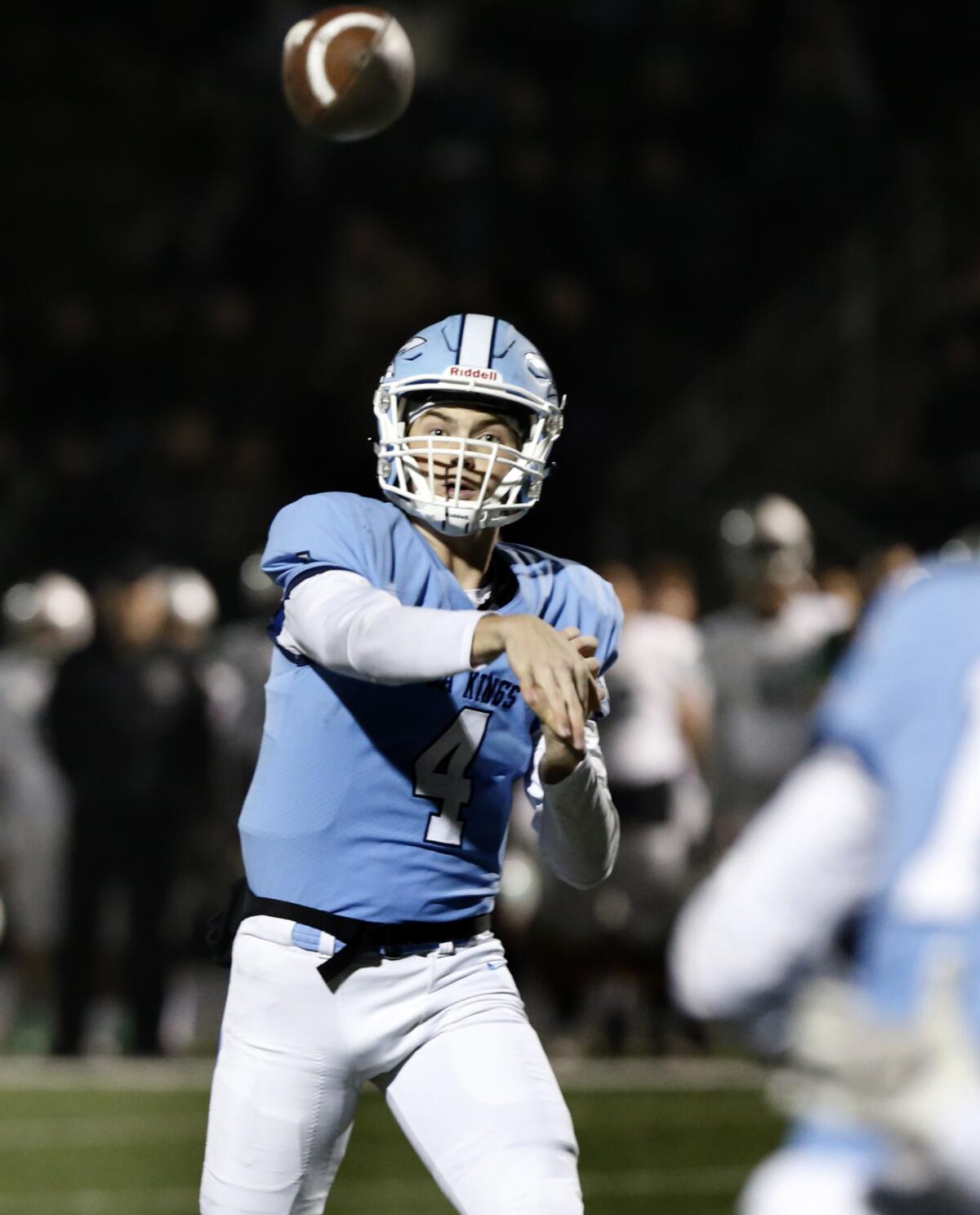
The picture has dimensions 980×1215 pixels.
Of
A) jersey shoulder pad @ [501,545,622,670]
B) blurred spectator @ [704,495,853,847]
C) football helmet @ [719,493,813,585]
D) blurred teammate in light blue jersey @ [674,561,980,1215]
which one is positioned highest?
football helmet @ [719,493,813,585]

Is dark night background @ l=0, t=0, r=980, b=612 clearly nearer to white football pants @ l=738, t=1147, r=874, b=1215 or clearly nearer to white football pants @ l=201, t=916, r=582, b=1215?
white football pants @ l=201, t=916, r=582, b=1215

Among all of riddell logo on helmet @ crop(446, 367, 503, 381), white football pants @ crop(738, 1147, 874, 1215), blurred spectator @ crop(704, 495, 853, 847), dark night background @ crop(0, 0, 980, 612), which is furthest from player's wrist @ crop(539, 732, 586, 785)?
dark night background @ crop(0, 0, 980, 612)

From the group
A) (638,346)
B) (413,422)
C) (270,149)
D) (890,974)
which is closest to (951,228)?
(638,346)

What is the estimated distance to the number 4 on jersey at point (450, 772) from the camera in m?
2.81

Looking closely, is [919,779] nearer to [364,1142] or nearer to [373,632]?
[373,632]

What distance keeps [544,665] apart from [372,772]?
0.51 metres

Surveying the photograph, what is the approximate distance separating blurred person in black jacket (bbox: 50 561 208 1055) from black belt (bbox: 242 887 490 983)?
17.5ft

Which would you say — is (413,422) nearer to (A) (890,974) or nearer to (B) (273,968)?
(B) (273,968)

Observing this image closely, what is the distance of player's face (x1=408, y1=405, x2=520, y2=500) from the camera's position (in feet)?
9.52

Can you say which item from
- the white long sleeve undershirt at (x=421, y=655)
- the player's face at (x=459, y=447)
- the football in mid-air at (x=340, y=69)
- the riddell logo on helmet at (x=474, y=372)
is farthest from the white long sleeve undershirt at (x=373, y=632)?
the football in mid-air at (x=340, y=69)

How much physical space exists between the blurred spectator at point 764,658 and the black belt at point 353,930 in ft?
16.0

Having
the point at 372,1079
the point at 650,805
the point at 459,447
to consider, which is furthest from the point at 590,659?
the point at 650,805

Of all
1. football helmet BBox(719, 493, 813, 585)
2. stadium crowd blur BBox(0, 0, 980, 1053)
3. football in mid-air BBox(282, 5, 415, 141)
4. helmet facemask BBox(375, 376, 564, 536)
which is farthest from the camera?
stadium crowd blur BBox(0, 0, 980, 1053)

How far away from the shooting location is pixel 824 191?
37.9 feet
